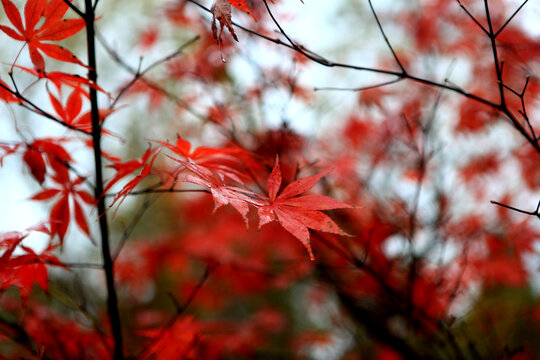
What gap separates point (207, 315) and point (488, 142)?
4.93 metres

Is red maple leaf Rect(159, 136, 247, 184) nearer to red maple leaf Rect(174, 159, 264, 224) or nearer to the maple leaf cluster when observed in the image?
the maple leaf cluster

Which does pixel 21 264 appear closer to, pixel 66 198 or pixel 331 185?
pixel 66 198

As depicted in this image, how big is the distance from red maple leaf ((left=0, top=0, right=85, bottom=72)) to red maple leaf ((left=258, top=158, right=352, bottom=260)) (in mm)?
508

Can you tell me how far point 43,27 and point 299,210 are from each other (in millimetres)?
685

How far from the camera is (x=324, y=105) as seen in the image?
255cm

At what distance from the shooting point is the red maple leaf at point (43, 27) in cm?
87

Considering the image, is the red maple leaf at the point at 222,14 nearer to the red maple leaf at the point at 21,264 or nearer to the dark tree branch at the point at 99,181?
the dark tree branch at the point at 99,181

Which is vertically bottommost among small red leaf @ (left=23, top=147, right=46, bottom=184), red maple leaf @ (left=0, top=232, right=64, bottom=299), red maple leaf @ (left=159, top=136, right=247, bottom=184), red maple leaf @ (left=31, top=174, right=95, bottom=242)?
red maple leaf @ (left=0, top=232, right=64, bottom=299)

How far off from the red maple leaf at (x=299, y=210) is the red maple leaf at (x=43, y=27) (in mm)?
508

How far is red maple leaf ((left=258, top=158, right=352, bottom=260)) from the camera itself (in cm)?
75

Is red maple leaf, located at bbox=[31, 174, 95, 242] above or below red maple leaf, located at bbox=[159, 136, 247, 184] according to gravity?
below

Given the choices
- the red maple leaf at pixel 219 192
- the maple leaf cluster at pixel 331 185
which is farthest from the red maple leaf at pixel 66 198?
the red maple leaf at pixel 219 192

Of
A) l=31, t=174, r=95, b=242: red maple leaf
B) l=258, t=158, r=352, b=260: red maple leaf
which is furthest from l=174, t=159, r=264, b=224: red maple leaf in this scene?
l=31, t=174, r=95, b=242: red maple leaf

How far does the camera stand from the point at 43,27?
89 centimetres
